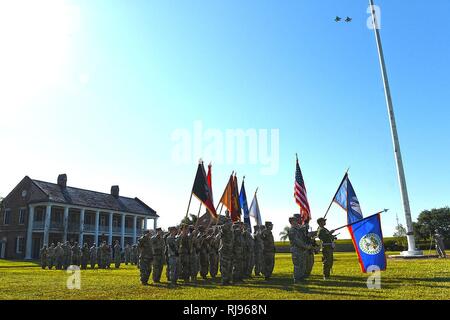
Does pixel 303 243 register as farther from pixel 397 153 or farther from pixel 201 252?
pixel 397 153

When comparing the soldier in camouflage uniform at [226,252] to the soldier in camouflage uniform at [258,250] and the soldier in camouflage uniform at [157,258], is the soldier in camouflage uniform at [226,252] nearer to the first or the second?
the soldier in camouflage uniform at [258,250]

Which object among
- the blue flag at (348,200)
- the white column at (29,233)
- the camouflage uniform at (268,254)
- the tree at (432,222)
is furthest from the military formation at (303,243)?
the tree at (432,222)

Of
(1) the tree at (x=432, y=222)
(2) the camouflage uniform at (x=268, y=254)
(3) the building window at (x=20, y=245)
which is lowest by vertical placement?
(2) the camouflage uniform at (x=268, y=254)

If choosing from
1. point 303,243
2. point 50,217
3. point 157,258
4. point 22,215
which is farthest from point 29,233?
point 303,243

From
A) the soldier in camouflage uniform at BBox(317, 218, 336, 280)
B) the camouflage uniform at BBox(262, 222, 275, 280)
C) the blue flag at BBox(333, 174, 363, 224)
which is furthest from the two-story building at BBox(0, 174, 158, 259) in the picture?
the soldier in camouflage uniform at BBox(317, 218, 336, 280)

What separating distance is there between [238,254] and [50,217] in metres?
36.0

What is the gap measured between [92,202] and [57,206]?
4.82m

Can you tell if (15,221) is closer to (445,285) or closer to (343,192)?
(343,192)

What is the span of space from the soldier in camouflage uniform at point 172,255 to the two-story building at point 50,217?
30.3m

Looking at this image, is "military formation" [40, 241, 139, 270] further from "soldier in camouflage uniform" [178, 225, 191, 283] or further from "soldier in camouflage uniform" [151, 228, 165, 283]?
"soldier in camouflage uniform" [178, 225, 191, 283]

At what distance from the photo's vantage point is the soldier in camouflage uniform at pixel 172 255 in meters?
11.6

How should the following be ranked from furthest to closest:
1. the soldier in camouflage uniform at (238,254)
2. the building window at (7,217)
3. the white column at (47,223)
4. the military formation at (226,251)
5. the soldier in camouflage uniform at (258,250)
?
the building window at (7,217) < the white column at (47,223) < the soldier in camouflage uniform at (258,250) < the soldier in camouflage uniform at (238,254) < the military formation at (226,251)

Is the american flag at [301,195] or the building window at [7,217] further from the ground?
the building window at [7,217]
